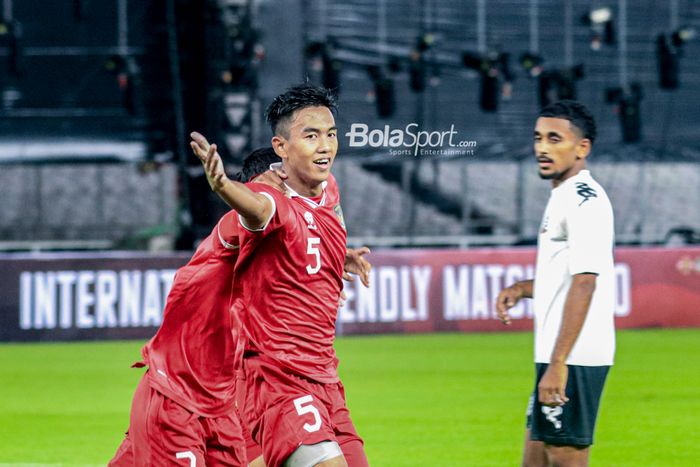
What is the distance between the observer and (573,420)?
5621 millimetres

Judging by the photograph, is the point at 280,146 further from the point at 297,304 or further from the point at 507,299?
the point at 507,299

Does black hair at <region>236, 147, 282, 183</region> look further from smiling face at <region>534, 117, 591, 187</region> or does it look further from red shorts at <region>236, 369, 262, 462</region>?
smiling face at <region>534, 117, 591, 187</region>

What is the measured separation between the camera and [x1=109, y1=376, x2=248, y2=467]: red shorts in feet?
17.3

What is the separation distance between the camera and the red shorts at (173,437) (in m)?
5.26

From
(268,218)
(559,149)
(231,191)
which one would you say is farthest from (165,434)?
(559,149)

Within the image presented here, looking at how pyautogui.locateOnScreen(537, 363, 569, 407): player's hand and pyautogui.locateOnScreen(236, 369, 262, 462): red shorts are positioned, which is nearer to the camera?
pyautogui.locateOnScreen(537, 363, 569, 407): player's hand

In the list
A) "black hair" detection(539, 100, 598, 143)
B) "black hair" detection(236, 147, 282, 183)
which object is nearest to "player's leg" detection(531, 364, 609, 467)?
"black hair" detection(539, 100, 598, 143)

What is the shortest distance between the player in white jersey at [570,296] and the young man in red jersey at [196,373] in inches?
50.6

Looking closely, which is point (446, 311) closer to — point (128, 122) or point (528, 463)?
point (128, 122)

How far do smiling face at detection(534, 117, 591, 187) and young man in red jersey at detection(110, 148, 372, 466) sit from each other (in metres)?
1.27

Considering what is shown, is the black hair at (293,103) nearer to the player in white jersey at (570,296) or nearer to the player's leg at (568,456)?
the player in white jersey at (570,296)

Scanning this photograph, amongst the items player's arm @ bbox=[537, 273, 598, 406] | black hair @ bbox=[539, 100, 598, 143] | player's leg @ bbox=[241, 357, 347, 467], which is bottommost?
player's leg @ bbox=[241, 357, 347, 467]

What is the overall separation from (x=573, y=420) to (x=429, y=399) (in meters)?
6.65

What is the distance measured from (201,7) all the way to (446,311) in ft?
18.8
